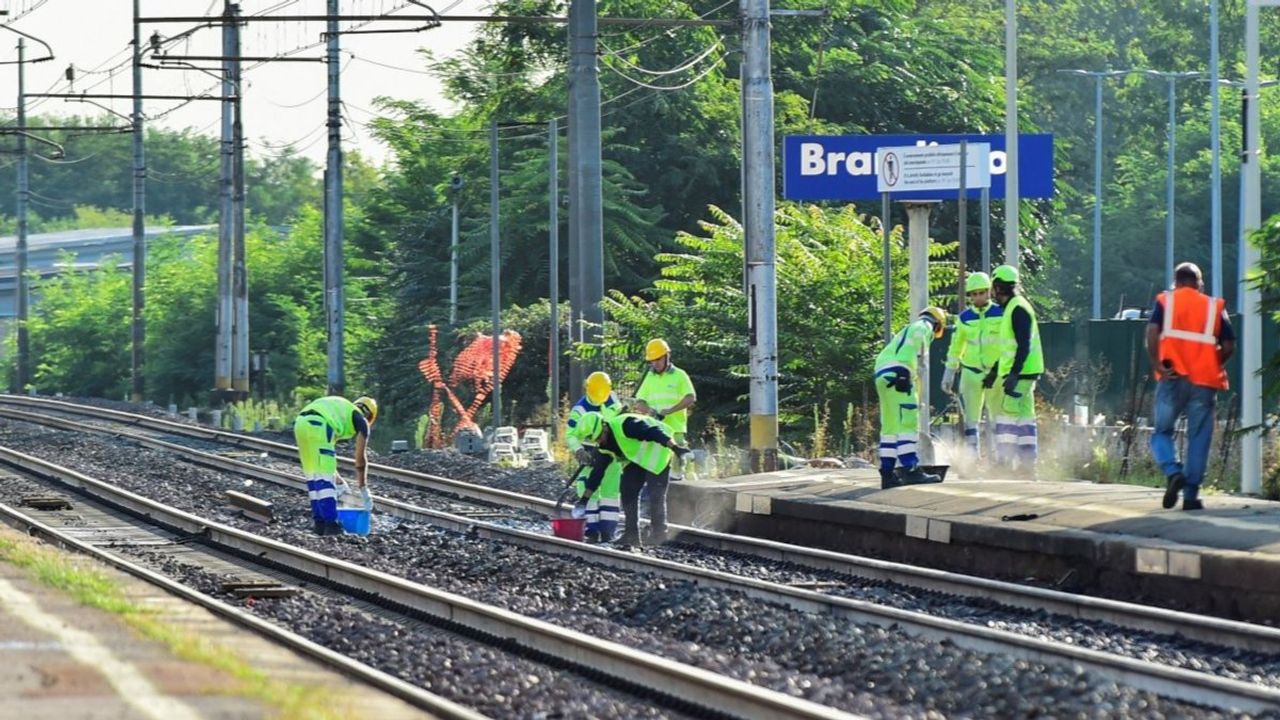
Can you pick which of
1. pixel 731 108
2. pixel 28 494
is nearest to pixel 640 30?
pixel 731 108

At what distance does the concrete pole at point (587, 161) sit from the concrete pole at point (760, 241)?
7076 mm

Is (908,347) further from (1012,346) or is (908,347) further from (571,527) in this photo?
(571,527)

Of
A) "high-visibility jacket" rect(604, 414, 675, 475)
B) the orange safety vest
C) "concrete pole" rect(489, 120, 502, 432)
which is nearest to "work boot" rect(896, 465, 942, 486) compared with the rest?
"high-visibility jacket" rect(604, 414, 675, 475)

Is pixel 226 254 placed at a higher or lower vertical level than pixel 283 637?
higher

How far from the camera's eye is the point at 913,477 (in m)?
19.7

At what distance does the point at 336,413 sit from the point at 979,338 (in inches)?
237

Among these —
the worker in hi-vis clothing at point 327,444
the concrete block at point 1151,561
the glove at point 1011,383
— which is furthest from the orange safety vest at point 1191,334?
the worker in hi-vis clothing at point 327,444

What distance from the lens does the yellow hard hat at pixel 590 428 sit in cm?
1802

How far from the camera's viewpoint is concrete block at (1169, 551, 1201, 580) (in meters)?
13.8

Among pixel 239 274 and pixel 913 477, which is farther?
pixel 239 274

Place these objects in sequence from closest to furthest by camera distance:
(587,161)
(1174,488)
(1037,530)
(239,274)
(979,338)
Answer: (1037,530) < (1174,488) < (979,338) < (587,161) < (239,274)

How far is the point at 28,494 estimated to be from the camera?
25.8m

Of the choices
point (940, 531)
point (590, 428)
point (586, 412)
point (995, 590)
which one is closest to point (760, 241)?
point (586, 412)

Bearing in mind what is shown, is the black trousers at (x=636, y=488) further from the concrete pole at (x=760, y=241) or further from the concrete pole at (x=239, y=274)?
the concrete pole at (x=239, y=274)
